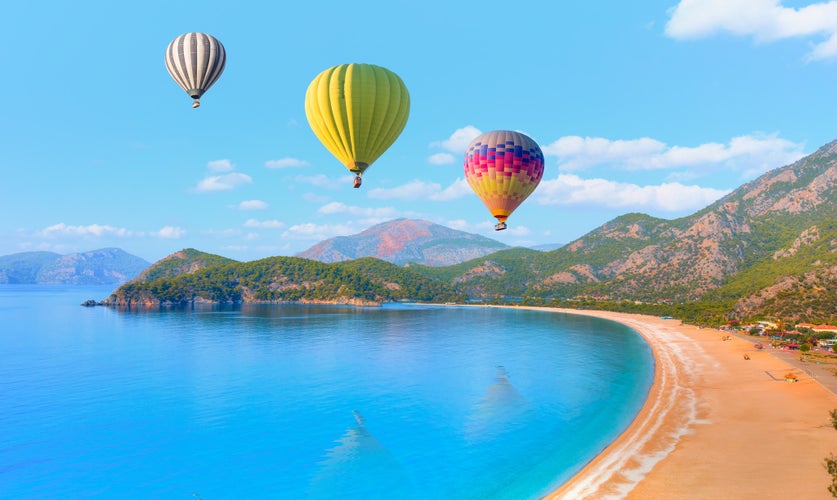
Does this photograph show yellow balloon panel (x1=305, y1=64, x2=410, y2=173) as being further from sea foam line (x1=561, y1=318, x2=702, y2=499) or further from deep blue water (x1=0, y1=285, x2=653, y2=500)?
sea foam line (x1=561, y1=318, x2=702, y2=499)

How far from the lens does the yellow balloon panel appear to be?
32875mm

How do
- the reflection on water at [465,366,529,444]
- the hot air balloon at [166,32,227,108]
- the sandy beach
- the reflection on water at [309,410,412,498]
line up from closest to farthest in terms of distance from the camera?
the sandy beach
the reflection on water at [309,410,412,498]
the hot air balloon at [166,32,227,108]
the reflection on water at [465,366,529,444]

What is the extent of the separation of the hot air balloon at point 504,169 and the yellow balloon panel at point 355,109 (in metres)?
10.7

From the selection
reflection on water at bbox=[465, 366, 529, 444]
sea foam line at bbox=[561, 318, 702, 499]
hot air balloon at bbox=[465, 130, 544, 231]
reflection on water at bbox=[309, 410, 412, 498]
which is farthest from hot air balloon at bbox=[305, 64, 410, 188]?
sea foam line at bbox=[561, 318, 702, 499]

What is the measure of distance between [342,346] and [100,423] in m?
48.7

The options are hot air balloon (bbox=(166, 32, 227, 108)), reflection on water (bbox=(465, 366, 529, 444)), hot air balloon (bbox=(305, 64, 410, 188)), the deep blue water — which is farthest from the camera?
reflection on water (bbox=(465, 366, 529, 444))

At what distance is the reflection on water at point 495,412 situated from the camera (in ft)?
132

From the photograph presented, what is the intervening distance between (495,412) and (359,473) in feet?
59.7

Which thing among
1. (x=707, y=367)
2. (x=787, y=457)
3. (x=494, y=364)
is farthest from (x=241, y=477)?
(x=707, y=367)

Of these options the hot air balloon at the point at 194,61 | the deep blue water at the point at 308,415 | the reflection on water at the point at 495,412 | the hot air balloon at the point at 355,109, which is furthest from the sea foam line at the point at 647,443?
the hot air balloon at the point at 194,61

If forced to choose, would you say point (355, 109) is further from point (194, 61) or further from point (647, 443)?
point (647, 443)

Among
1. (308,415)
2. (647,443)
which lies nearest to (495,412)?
(647,443)

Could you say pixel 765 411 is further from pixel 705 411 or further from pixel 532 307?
pixel 532 307

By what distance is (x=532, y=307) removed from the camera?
646 feet
